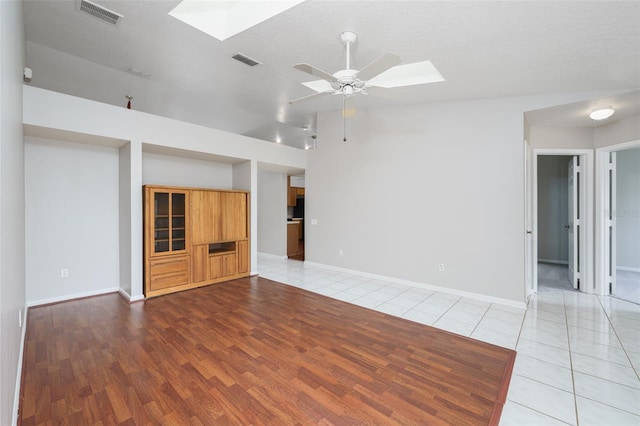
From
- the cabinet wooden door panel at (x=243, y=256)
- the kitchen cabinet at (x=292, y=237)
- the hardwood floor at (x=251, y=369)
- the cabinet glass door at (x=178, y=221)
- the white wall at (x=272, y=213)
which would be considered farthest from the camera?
the kitchen cabinet at (x=292, y=237)

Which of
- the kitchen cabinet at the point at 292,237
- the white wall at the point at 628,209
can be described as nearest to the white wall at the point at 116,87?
the kitchen cabinet at the point at 292,237

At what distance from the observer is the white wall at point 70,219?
3588 mm

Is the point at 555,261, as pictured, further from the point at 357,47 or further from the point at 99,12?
the point at 99,12

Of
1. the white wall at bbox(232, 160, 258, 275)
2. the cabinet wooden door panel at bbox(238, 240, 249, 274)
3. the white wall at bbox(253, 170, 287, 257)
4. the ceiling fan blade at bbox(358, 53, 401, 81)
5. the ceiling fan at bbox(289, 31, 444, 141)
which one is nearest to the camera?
the ceiling fan blade at bbox(358, 53, 401, 81)

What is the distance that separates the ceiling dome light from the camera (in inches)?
140

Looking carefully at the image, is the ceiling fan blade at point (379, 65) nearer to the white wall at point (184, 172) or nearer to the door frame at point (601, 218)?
the white wall at point (184, 172)

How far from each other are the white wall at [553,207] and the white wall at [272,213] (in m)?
6.17

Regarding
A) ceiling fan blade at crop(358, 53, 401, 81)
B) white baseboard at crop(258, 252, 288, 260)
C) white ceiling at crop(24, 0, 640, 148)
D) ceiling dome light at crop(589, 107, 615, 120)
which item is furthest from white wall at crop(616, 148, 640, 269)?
white baseboard at crop(258, 252, 288, 260)

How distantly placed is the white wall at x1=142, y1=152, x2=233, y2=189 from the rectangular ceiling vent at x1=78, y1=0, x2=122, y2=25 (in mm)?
2176

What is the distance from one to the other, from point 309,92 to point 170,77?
2034mm

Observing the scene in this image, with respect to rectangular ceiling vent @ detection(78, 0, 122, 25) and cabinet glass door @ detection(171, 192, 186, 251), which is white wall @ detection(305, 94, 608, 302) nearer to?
cabinet glass door @ detection(171, 192, 186, 251)

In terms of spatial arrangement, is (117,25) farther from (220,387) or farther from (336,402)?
(336,402)

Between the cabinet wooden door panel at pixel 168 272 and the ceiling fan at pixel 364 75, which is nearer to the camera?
the ceiling fan at pixel 364 75

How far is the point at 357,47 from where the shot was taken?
289 centimetres
